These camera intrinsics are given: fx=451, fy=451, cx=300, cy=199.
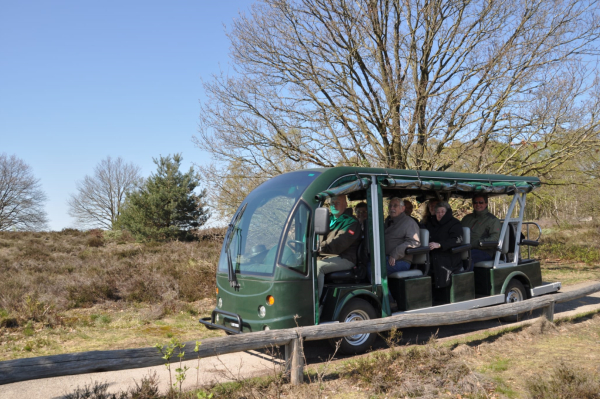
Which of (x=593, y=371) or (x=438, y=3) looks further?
(x=438, y=3)

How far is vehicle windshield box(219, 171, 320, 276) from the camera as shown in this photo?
19.9 feet

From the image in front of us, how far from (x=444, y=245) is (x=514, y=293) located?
2135mm

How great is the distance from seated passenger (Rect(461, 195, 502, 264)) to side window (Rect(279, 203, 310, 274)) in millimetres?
4165

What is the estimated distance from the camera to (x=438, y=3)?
1318 centimetres

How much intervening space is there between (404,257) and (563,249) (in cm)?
1459

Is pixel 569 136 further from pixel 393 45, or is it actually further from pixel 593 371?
pixel 593 371

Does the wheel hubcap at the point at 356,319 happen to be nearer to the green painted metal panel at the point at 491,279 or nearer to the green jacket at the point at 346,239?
the green jacket at the point at 346,239

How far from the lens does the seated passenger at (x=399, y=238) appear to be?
23.6 ft

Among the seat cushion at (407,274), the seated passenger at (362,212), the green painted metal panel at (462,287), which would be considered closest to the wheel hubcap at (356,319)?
the seat cushion at (407,274)

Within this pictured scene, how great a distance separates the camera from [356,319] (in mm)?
6273

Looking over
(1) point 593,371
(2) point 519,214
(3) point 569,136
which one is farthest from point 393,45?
(1) point 593,371

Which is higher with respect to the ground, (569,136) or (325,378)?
(569,136)

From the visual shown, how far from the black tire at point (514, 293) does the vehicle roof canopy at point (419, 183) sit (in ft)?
5.69

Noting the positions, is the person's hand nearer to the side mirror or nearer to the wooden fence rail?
the wooden fence rail
